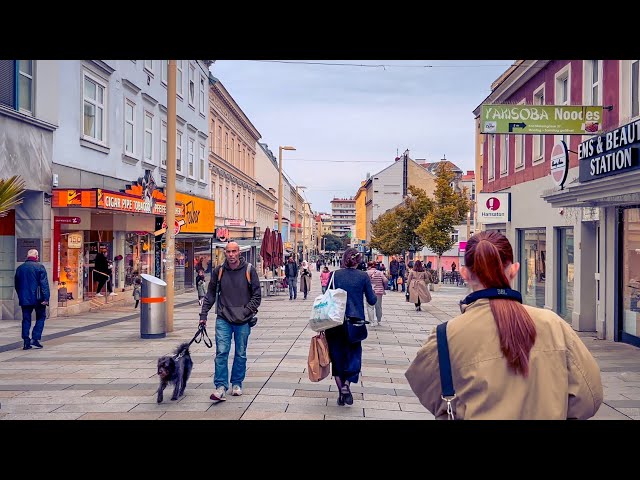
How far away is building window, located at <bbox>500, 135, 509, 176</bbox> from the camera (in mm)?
21750

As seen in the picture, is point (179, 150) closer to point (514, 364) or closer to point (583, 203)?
point (583, 203)

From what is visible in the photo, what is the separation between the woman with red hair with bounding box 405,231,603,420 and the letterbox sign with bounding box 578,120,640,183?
9.33 metres

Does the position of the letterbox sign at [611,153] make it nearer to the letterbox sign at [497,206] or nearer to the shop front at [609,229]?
the shop front at [609,229]

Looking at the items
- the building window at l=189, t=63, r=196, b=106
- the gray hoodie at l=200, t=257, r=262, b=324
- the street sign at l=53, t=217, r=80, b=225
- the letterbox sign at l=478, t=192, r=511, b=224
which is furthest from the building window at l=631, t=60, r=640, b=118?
the building window at l=189, t=63, r=196, b=106

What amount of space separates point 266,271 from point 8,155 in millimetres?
17259

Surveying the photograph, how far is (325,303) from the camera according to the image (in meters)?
7.15

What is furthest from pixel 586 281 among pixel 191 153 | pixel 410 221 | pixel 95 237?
pixel 410 221

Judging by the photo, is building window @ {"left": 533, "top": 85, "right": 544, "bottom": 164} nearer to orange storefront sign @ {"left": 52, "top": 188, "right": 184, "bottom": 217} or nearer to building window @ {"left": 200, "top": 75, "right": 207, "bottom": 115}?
orange storefront sign @ {"left": 52, "top": 188, "right": 184, "bottom": 217}

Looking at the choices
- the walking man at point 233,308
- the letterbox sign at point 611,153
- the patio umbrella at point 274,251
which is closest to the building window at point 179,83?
the patio umbrella at point 274,251
